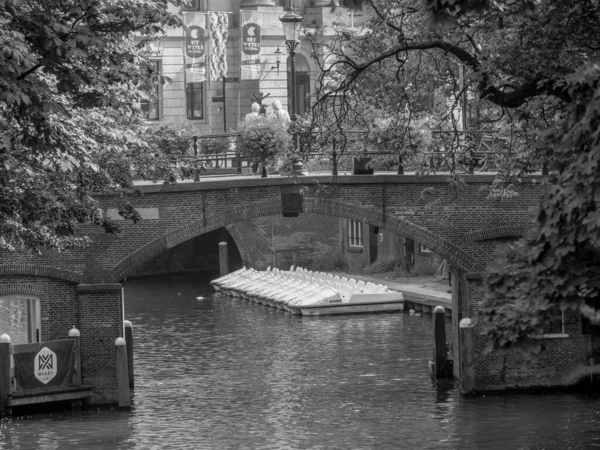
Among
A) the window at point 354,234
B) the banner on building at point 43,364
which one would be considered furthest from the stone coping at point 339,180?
the window at point 354,234

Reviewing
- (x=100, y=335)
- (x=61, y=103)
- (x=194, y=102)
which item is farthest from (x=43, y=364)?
(x=194, y=102)

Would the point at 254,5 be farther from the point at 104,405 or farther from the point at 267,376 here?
the point at 104,405

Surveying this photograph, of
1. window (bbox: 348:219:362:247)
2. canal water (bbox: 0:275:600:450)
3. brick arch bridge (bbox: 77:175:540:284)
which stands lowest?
canal water (bbox: 0:275:600:450)

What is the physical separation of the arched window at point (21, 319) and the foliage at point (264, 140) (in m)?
6.28

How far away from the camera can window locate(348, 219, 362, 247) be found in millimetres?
61438

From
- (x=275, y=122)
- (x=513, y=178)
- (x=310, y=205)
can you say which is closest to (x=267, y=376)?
(x=310, y=205)

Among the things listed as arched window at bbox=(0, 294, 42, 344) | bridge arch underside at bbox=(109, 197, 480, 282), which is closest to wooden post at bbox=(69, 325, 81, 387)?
arched window at bbox=(0, 294, 42, 344)

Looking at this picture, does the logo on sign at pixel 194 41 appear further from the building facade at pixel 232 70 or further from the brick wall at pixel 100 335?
the brick wall at pixel 100 335

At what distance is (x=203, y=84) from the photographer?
6369cm

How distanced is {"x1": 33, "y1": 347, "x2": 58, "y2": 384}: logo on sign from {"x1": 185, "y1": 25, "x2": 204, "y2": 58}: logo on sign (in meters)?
28.9

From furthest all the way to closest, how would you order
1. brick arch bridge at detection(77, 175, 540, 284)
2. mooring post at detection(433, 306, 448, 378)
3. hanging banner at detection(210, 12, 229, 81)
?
hanging banner at detection(210, 12, 229, 81) → mooring post at detection(433, 306, 448, 378) → brick arch bridge at detection(77, 175, 540, 284)

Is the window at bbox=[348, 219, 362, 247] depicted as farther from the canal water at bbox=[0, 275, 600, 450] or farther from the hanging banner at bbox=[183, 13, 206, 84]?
the canal water at bbox=[0, 275, 600, 450]

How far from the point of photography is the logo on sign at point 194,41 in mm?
57844

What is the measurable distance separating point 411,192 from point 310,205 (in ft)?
8.42
